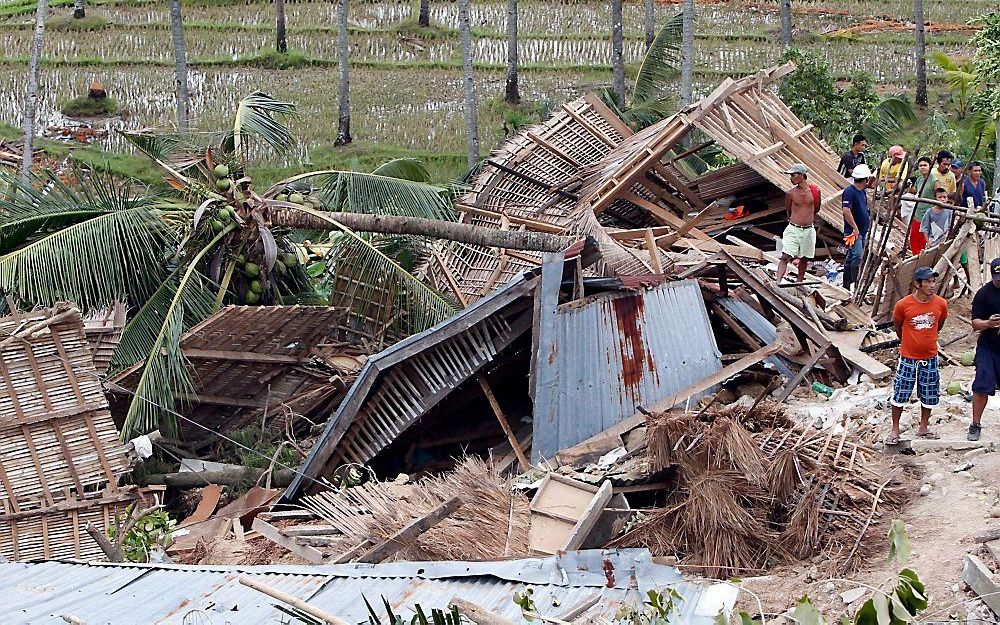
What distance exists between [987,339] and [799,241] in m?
4.01

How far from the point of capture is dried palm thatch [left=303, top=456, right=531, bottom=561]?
24.4 feet

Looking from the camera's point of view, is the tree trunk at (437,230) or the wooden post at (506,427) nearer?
the wooden post at (506,427)

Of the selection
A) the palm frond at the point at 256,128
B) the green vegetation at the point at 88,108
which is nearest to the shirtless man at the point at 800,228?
the palm frond at the point at 256,128

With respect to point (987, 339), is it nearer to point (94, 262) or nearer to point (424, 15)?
point (94, 262)

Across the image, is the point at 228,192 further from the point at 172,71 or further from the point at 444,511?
the point at 172,71

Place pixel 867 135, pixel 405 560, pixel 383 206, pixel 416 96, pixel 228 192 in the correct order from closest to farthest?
pixel 405 560, pixel 228 192, pixel 383 206, pixel 867 135, pixel 416 96

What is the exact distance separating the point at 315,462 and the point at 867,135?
14163 millimetres

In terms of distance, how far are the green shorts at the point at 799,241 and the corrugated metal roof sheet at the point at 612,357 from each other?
2039 mm

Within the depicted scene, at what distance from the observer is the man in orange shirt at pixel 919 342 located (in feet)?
26.7

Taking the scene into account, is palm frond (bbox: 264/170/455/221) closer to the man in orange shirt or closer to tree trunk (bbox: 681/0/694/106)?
the man in orange shirt

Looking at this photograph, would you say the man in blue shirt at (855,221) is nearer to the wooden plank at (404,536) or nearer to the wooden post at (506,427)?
the wooden post at (506,427)

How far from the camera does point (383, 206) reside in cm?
1335

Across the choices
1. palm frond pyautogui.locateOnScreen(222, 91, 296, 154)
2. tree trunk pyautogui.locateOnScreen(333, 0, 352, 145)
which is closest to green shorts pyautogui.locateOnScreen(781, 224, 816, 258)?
palm frond pyautogui.locateOnScreen(222, 91, 296, 154)

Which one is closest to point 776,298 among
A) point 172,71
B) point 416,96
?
point 416,96
